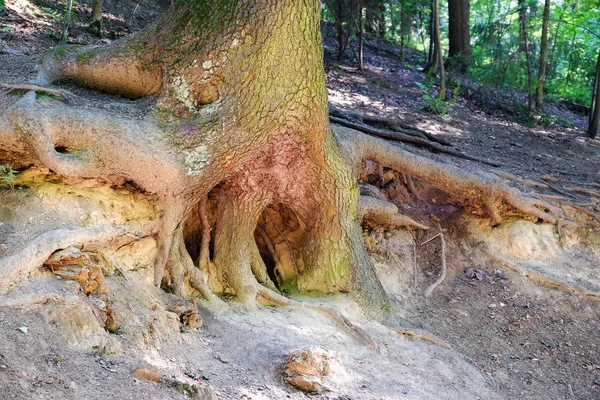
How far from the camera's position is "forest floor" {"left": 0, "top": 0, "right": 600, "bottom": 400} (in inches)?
140

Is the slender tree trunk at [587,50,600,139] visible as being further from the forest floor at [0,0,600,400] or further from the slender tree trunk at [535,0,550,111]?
the slender tree trunk at [535,0,550,111]

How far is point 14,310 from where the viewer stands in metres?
3.60

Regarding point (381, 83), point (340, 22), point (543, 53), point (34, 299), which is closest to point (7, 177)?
point (34, 299)

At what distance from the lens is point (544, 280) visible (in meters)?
7.98

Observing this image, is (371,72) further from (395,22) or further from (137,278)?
(137,278)

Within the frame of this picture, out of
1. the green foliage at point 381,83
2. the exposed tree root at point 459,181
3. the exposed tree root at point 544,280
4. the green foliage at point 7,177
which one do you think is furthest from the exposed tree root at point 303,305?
the green foliage at point 381,83

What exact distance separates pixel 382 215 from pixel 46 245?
459cm

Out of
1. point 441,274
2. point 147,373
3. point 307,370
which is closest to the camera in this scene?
point 147,373

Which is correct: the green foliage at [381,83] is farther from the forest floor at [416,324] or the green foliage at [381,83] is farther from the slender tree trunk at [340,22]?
the slender tree trunk at [340,22]

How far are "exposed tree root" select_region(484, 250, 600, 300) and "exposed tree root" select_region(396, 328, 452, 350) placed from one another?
2119 mm

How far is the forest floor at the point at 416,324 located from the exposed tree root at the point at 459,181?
0.99 feet

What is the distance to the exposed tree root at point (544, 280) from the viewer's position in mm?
7867

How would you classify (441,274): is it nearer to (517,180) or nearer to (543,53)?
(517,180)

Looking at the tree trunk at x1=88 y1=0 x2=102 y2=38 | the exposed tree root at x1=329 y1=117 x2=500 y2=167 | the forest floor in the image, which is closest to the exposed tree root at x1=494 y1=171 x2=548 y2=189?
the forest floor
